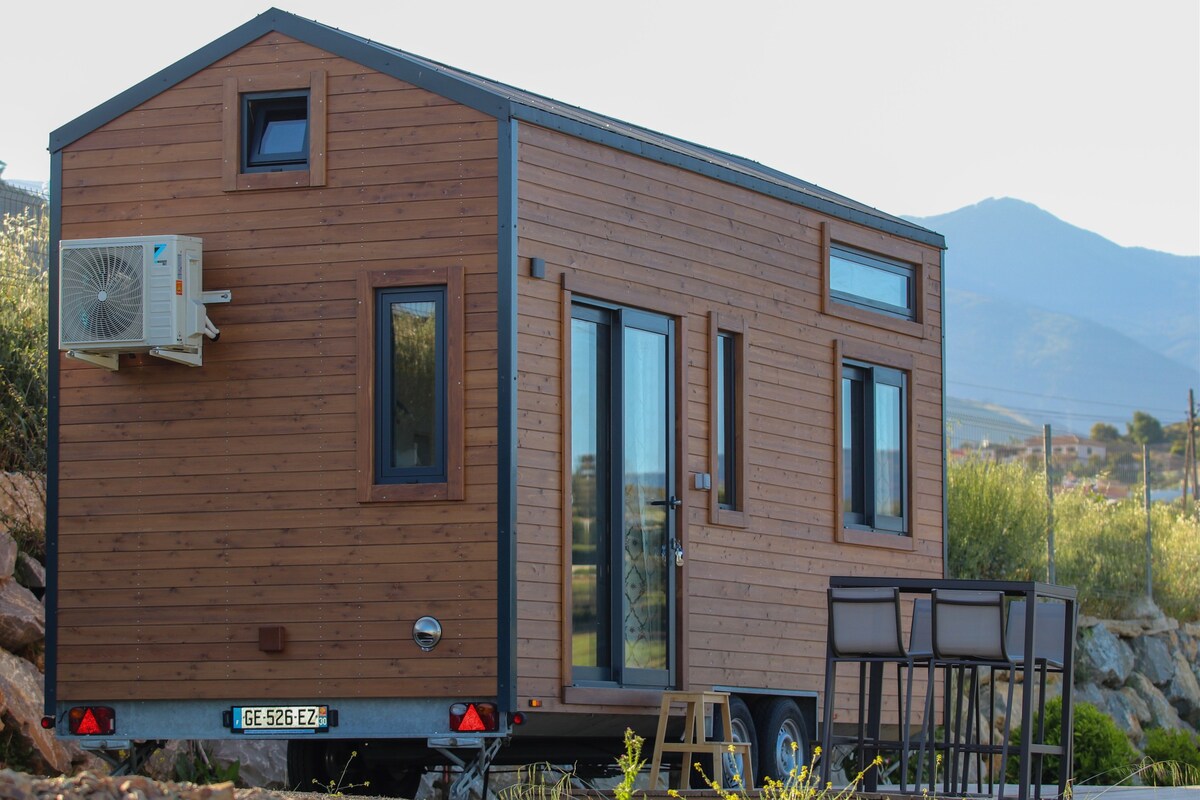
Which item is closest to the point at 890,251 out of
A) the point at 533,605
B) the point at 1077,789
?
the point at 1077,789

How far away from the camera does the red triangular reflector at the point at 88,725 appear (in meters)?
9.66

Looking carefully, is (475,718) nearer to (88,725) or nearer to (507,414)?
(507,414)

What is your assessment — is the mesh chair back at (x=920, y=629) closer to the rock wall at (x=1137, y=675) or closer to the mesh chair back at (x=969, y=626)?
the mesh chair back at (x=969, y=626)

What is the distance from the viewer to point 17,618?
41.4 feet

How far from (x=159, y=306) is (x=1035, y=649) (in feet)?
16.6

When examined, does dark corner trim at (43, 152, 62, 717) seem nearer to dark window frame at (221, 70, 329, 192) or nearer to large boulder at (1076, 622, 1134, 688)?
dark window frame at (221, 70, 329, 192)

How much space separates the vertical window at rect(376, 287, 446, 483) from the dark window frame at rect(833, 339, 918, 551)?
3794mm

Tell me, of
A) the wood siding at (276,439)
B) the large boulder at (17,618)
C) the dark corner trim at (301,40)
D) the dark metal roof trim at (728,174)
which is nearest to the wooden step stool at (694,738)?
the wood siding at (276,439)

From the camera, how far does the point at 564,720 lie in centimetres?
950

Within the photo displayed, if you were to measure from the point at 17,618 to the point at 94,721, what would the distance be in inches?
128

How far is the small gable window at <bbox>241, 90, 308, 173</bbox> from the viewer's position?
9.87 m

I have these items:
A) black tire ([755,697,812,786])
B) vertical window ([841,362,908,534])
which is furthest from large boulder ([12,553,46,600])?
vertical window ([841,362,908,534])

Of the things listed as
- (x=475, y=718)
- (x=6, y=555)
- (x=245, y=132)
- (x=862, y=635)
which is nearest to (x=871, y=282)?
(x=862, y=635)

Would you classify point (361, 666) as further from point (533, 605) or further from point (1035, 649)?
point (1035, 649)
